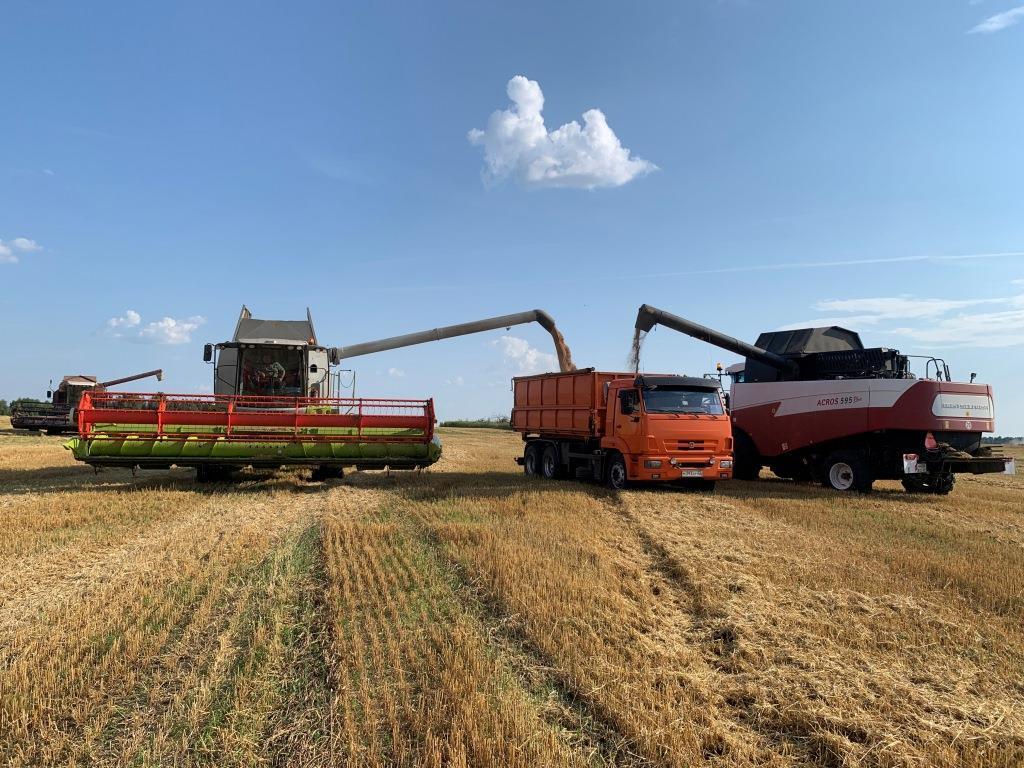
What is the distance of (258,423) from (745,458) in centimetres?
1193

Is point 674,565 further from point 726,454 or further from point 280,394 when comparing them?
point 280,394

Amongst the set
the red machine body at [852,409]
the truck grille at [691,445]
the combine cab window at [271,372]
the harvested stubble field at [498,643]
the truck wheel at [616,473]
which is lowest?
the harvested stubble field at [498,643]

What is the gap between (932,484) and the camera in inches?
570

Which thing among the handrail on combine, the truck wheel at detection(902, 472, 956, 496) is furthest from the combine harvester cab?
the truck wheel at detection(902, 472, 956, 496)

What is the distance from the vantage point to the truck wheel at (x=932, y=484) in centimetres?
1422

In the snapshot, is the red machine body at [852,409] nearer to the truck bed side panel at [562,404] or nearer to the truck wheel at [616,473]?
the truck bed side panel at [562,404]

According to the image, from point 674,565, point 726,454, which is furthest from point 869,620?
point 726,454

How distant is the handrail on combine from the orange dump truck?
3573mm

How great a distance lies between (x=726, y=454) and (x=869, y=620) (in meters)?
8.17

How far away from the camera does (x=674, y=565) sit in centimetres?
696

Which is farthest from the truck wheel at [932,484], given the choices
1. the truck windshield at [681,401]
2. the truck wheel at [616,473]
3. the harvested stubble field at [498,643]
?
the truck wheel at [616,473]

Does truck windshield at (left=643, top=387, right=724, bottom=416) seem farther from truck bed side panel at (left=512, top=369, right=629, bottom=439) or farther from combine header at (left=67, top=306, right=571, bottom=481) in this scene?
combine header at (left=67, top=306, right=571, bottom=481)

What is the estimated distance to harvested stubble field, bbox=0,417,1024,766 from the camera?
3242mm

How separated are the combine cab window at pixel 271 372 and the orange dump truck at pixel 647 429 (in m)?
6.41
